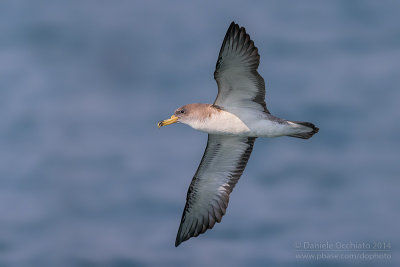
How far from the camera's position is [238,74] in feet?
45.4

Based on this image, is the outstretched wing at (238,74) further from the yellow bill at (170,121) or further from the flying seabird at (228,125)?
the yellow bill at (170,121)

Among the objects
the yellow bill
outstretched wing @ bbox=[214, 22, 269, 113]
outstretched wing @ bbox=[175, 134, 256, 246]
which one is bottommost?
outstretched wing @ bbox=[175, 134, 256, 246]

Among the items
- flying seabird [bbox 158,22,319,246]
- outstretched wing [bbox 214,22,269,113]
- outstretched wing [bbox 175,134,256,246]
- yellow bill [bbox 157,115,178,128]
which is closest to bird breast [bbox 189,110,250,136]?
flying seabird [bbox 158,22,319,246]

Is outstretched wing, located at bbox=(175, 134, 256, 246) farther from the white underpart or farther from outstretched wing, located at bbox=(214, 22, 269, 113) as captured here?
outstretched wing, located at bbox=(214, 22, 269, 113)

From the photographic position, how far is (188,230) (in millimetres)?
16281

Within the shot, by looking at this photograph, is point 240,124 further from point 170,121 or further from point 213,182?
point 213,182

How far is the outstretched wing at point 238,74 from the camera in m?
13.4

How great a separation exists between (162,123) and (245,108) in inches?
73.6

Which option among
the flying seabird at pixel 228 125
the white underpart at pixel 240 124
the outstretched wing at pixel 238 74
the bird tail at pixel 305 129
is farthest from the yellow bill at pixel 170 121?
the bird tail at pixel 305 129

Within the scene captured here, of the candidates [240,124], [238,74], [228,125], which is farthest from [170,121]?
[238,74]

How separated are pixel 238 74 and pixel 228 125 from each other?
1.13m

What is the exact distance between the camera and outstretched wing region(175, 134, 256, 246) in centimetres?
1543

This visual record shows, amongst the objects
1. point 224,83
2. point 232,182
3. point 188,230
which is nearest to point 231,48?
point 224,83

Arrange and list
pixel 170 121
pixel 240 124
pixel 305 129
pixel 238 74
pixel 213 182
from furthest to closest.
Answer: pixel 213 182 < pixel 170 121 < pixel 240 124 < pixel 305 129 < pixel 238 74
